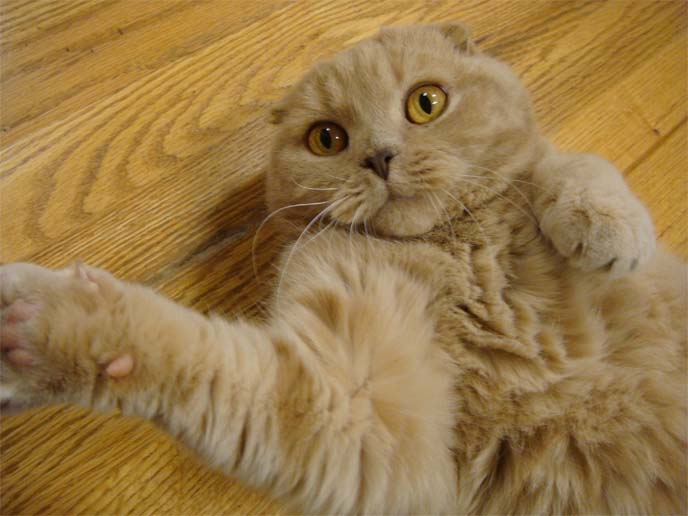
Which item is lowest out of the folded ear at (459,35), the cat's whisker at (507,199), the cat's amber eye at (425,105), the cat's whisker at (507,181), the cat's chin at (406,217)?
the cat's chin at (406,217)

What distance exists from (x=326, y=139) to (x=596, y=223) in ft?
1.80

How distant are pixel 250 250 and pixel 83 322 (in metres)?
0.59

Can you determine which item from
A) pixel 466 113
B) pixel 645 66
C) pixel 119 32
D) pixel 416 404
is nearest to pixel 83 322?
pixel 416 404

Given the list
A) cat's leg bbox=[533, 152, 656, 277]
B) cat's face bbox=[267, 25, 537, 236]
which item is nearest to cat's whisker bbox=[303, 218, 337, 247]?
cat's face bbox=[267, 25, 537, 236]

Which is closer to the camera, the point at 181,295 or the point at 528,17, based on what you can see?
the point at 181,295

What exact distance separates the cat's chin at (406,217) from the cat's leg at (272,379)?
0.42 feet

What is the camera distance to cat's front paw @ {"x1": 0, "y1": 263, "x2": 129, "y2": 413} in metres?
0.75

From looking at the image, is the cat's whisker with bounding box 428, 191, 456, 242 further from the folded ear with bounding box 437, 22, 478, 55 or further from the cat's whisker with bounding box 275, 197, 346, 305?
the folded ear with bounding box 437, 22, 478, 55

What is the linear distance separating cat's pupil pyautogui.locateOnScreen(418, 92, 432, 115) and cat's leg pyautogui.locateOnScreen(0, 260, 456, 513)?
37cm

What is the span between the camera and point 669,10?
1.68m

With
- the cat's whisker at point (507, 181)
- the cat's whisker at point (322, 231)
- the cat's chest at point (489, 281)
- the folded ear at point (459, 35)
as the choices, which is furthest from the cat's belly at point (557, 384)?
the folded ear at point (459, 35)

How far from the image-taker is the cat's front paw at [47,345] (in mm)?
745

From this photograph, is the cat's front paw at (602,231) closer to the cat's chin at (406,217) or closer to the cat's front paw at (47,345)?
the cat's chin at (406,217)

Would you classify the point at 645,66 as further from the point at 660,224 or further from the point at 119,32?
the point at 119,32
